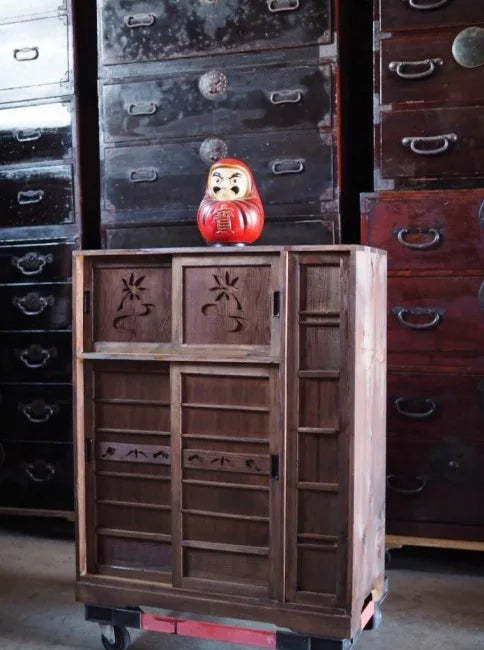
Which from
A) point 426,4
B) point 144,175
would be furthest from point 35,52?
point 426,4

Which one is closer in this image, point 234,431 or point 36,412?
point 234,431

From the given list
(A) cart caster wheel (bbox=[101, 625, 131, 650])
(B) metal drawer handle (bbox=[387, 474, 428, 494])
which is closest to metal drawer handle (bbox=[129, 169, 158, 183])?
(B) metal drawer handle (bbox=[387, 474, 428, 494])

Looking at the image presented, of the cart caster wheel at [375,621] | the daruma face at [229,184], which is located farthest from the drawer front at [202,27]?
the cart caster wheel at [375,621]

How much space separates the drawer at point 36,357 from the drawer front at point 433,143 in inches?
54.0

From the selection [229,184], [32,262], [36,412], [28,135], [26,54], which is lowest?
[36,412]

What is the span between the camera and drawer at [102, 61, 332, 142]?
2.93 meters

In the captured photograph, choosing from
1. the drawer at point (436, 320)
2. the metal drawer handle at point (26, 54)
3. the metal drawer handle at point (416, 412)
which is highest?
the metal drawer handle at point (26, 54)

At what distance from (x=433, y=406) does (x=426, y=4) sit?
1329 millimetres

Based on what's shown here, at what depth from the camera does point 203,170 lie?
3.07 meters

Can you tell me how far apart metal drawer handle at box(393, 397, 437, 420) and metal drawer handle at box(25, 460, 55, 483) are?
4.42 feet

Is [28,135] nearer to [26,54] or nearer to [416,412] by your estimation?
[26,54]

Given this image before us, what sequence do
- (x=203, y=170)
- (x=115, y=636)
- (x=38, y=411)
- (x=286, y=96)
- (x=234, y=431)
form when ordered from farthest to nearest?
(x=38, y=411)
(x=203, y=170)
(x=286, y=96)
(x=115, y=636)
(x=234, y=431)

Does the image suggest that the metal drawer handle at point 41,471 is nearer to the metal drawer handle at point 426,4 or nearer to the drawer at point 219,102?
the drawer at point 219,102

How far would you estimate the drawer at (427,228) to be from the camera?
9.17 feet
